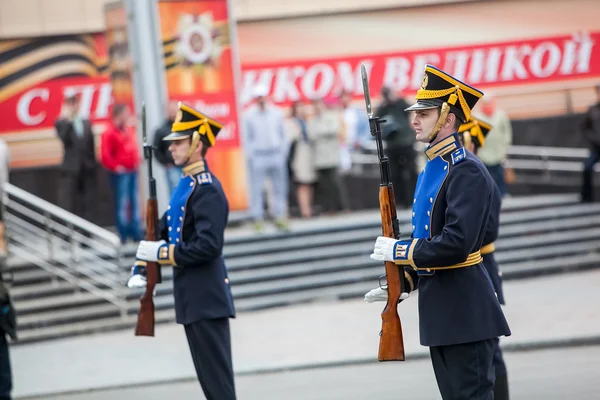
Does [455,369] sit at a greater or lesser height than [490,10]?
lesser

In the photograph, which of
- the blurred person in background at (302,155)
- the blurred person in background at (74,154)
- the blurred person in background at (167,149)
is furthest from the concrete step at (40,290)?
the blurred person in background at (302,155)

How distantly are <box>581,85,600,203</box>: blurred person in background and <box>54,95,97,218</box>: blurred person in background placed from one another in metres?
6.92

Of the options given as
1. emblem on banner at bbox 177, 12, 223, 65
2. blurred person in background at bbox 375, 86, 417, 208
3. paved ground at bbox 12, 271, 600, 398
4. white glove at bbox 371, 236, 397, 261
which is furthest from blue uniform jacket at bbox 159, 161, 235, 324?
emblem on banner at bbox 177, 12, 223, 65

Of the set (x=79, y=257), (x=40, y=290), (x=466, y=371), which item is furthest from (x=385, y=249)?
(x=79, y=257)

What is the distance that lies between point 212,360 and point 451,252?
2.25 m

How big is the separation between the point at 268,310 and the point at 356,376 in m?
4.40

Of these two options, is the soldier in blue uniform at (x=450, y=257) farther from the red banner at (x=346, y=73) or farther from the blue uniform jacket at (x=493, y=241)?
the red banner at (x=346, y=73)

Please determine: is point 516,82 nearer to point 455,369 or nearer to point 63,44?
point 63,44

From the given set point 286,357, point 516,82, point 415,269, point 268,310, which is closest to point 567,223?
point 268,310

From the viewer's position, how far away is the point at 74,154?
53.0 ft

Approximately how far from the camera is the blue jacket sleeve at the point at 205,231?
759 centimetres

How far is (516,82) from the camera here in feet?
82.6

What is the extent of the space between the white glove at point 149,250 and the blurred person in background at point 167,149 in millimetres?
6933

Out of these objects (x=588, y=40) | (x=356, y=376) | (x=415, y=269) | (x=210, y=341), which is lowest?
(x=356, y=376)
